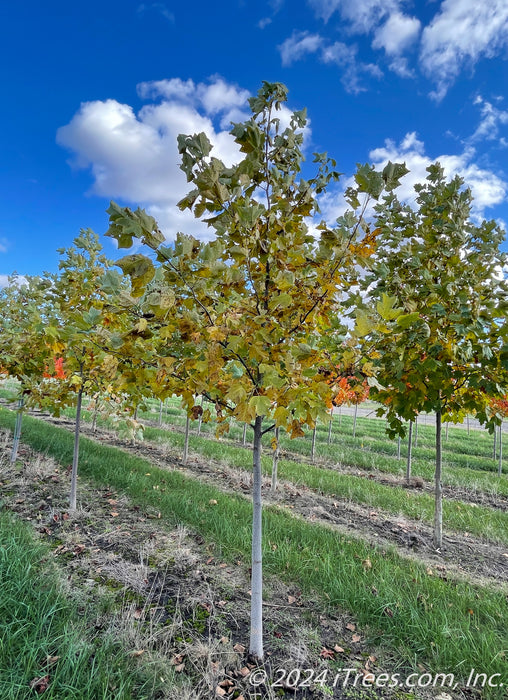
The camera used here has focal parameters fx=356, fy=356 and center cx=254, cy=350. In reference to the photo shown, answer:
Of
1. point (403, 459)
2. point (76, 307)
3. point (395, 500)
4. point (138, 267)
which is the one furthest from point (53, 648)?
point (403, 459)

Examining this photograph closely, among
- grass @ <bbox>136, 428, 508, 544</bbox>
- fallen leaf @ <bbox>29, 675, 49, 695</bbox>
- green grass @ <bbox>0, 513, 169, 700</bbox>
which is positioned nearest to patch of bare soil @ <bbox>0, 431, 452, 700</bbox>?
green grass @ <bbox>0, 513, 169, 700</bbox>

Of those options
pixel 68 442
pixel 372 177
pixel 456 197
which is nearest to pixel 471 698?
pixel 372 177

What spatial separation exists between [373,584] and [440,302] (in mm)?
2784

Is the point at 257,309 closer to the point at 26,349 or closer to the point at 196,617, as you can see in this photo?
the point at 196,617

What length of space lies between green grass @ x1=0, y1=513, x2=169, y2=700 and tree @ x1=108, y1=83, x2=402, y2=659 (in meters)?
0.87

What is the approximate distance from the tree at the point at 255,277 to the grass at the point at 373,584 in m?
1.07

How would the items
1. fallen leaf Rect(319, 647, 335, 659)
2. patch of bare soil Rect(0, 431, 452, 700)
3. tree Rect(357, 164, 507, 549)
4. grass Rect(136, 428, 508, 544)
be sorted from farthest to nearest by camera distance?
grass Rect(136, 428, 508, 544)
tree Rect(357, 164, 507, 549)
fallen leaf Rect(319, 647, 335, 659)
patch of bare soil Rect(0, 431, 452, 700)

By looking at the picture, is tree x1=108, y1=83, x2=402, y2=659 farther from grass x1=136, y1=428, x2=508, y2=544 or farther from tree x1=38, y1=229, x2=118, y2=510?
grass x1=136, y1=428, x2=508, y2=544

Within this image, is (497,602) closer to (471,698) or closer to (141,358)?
(471,698)

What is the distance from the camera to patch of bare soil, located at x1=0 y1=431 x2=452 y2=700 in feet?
7.20

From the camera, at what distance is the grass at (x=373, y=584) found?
8.18ft

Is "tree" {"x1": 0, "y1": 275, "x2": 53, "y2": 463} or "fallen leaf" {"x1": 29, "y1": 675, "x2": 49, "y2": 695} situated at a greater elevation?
"tree" {"x1": 0, "y1": 275, "x2": 53, "y2": 463}

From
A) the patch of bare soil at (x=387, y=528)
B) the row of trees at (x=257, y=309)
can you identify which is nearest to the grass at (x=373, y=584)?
the patch of bare soil at (x=387, y=528)

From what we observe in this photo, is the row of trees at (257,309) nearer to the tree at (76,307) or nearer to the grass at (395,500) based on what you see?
the tree at (76,307)
